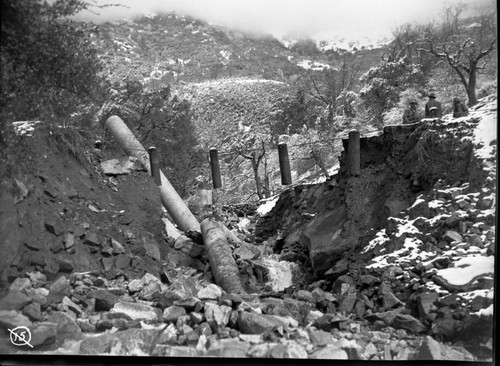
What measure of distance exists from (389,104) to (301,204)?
109 cm

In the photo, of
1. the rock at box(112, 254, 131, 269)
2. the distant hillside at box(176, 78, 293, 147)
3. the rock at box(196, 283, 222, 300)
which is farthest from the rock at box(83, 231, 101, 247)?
the distant hillside at box(176, 78, 293, 147)

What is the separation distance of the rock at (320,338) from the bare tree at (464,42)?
177cm

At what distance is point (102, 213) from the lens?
131 inches

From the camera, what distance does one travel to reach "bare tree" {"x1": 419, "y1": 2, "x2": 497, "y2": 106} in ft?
9.16

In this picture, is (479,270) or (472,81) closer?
(479,270)

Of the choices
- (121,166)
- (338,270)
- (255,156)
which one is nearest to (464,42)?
(255,156)

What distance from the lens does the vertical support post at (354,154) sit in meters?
3.39

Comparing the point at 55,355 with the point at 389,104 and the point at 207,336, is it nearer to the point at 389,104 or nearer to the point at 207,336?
the point at 207,336

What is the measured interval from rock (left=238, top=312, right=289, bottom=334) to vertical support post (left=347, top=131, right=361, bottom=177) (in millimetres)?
1326

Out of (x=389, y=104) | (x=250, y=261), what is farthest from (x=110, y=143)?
(x=389, y=104)

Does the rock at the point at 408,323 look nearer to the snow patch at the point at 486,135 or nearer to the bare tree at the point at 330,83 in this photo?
the snow patch at the point at 486,135

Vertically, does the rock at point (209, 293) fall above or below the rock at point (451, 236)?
below

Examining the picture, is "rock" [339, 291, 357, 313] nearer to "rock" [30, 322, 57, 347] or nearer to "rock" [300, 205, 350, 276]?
"rock" [300, 205, 350, 276]

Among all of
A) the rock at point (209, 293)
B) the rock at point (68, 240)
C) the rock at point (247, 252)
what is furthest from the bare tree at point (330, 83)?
the rock at point (68, 240)
